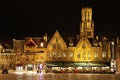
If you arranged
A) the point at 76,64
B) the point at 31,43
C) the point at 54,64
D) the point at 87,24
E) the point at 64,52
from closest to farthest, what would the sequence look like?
the point at 54,64 < the point at 76,64 < the point at 64,52 < the point at 31,43 < the point at 87,24

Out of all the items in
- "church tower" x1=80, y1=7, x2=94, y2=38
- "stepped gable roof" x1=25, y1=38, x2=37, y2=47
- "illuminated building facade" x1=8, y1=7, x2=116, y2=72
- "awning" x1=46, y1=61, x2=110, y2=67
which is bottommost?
"awning" x1=46, y1=61, x2=110, y2=67

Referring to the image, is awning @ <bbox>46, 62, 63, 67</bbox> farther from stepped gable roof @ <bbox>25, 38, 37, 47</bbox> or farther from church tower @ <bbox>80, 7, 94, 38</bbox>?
church tower @ <bbox>80, 7, 94, 38</bbox>

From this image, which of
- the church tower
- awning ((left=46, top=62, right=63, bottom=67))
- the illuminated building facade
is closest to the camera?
awning ((left=46, top=62, right=63, bottom=67))

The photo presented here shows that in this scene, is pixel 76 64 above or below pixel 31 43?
below

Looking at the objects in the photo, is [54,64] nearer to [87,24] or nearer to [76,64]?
[76,64]

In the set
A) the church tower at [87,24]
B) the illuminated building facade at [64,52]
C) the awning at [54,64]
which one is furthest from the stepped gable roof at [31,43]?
the church tower at [87,24]

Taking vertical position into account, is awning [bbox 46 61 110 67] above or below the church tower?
below

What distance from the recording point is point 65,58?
12500 centimetres

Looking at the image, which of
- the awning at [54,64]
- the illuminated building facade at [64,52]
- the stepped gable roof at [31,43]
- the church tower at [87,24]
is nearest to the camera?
the awning at [54,64]

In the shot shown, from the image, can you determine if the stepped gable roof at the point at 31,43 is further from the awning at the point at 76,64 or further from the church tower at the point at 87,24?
the church tower at the point at 87,24

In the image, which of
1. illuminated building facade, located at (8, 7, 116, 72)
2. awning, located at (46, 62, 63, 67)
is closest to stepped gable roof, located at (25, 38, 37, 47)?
illuminated building facade, located at (8, 7, 116, 72)

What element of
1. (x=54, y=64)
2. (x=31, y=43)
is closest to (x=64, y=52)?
(x=54, y=64)

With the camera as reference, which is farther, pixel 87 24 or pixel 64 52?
pixel 87 24

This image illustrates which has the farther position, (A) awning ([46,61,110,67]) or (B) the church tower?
(B) the church tower
